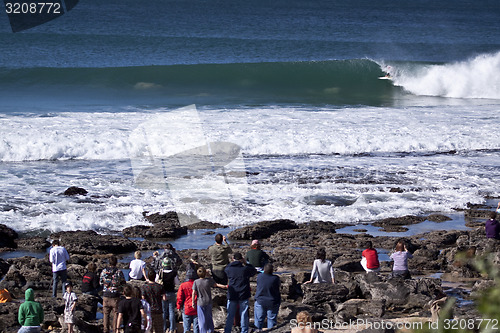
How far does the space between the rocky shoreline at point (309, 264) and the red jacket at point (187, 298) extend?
79cm

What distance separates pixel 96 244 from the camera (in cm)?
1315

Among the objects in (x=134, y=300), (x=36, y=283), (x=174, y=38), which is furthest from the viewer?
(x=174, y=38)

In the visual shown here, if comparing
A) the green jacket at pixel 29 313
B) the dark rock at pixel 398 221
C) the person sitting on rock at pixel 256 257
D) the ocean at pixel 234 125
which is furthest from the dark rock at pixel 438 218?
the green jacket at pixel 29 313

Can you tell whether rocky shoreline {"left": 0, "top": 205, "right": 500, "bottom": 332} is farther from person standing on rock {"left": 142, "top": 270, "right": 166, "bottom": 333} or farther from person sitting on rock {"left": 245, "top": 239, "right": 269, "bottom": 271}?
person standing on rock {"left": 142, "top": 270, "right": 166, "bottom": 333}

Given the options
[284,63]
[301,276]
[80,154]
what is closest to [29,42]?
[284,63]

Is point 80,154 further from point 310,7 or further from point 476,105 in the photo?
point 310,7

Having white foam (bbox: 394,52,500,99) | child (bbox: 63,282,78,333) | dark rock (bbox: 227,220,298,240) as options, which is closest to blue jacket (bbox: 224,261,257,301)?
child (bbox: 63,282,78,333)

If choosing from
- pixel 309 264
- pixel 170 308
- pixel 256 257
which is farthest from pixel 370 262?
pixel 170 308

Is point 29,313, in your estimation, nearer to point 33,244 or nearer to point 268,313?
point 268,313

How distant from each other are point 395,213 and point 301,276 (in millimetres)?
5580

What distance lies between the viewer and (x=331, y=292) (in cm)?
1000

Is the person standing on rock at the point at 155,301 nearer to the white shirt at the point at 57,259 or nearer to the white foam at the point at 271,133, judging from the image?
the white shirt at the point at 57,259

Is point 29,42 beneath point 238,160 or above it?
above

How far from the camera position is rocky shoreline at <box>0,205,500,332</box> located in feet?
31.3
